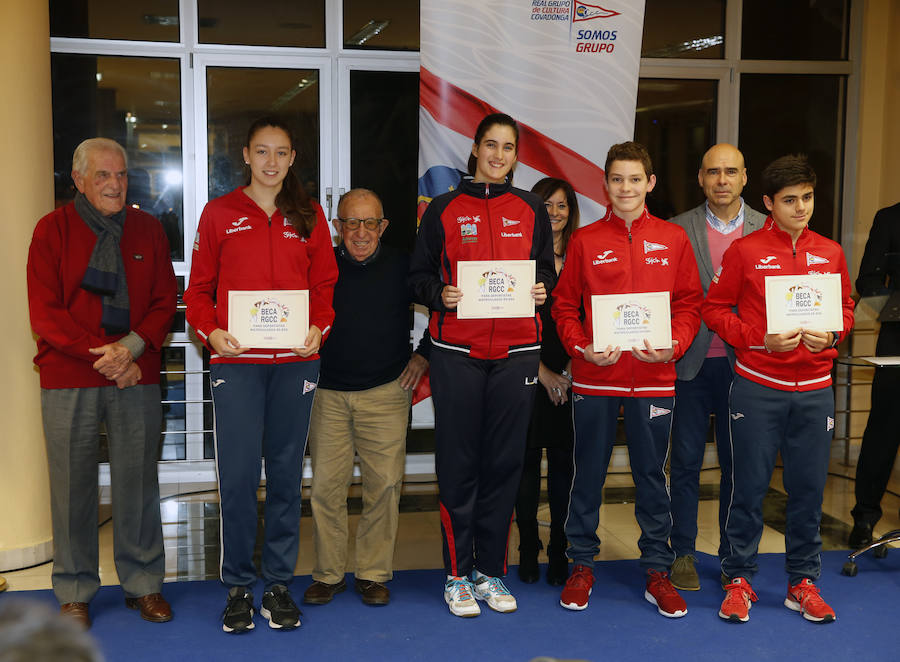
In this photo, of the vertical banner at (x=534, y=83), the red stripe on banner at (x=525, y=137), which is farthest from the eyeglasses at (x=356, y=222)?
the red stripe on banner at (x=525, y=137)

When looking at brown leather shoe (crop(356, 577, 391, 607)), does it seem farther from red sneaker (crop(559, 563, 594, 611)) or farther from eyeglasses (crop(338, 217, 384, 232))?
eyeglasses (crop(338, 217, 384, 232))

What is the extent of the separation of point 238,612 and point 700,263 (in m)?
2.34

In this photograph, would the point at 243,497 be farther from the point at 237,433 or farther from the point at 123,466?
the point at 123,466

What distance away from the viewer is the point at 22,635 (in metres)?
0.63

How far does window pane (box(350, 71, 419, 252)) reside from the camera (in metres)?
5.54

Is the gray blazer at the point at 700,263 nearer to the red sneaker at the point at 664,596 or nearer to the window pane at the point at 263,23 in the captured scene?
the red sneaker at the point at 664,596

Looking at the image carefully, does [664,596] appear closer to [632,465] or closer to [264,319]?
[632,465]

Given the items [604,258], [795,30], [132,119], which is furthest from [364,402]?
[795,30]

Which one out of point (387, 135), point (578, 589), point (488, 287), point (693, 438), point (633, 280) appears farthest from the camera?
point (387, 135)

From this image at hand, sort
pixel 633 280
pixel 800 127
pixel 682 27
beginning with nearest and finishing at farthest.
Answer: pixel 633 280 → pixel 682 27 → pixel 800 127

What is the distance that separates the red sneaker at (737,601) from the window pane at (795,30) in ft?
13.3

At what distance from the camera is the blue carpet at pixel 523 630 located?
2.96 meters

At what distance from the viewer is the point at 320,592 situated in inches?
134

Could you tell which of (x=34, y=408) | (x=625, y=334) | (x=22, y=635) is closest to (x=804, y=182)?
(x=625, y=334)
